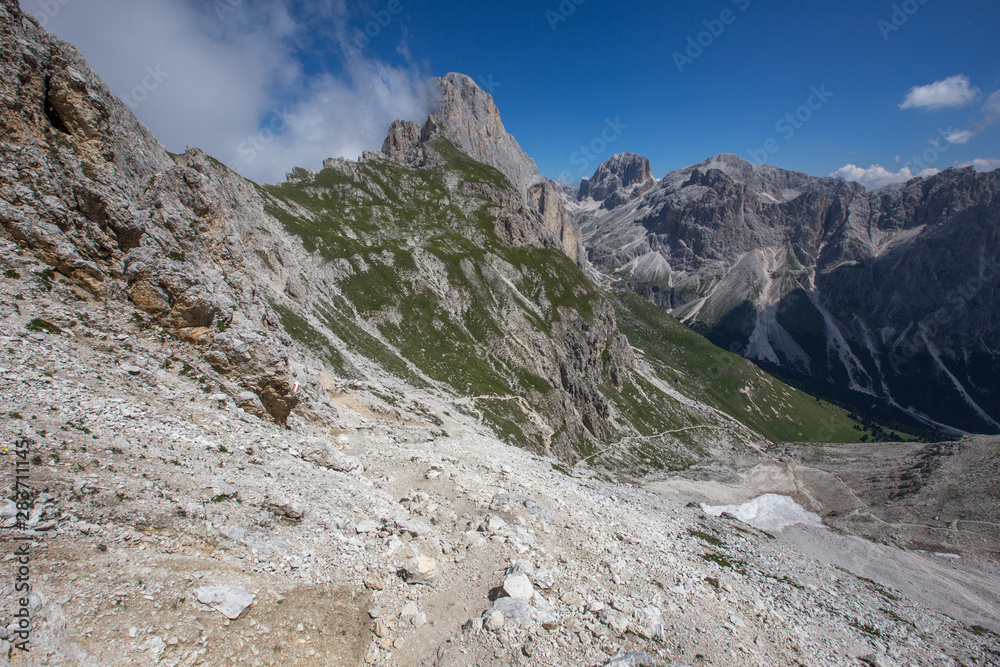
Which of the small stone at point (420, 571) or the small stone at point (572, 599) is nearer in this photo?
the small stone at point (420, 571)

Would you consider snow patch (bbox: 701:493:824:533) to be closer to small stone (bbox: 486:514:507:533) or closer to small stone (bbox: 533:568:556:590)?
small stone (bbox: 486:514:507:533)

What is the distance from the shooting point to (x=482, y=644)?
A: 1466cm

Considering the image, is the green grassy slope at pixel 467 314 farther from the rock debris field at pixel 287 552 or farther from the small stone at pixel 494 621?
the small stone at pixel 494 621

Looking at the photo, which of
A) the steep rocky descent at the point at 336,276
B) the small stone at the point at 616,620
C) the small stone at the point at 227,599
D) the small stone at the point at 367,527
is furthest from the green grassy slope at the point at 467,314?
the small stone at the point at 616,620

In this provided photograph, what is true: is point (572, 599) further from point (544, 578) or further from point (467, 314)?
point (467, 314)

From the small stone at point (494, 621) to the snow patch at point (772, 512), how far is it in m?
85.7

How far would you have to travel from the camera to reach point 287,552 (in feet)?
48.9

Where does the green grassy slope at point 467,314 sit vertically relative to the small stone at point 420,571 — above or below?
above

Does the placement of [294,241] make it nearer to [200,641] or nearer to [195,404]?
[195,404]

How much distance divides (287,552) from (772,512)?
116 metres

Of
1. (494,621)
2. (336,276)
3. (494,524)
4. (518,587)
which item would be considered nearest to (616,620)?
(518,587)

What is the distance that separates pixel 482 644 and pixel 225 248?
35.3 m

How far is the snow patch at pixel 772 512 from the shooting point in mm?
88938

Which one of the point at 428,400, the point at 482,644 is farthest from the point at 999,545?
the point at 482,644
